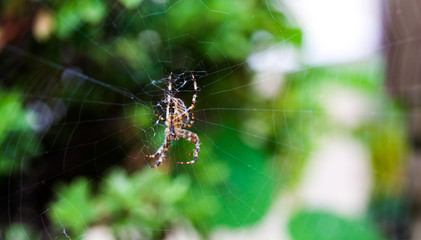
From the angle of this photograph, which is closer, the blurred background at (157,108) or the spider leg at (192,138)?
the blurred background at (157,108)

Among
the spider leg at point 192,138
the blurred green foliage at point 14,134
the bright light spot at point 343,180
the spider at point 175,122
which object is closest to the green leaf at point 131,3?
the spider at point 175,122

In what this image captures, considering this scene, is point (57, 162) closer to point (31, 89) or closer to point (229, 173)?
point (31, 89)

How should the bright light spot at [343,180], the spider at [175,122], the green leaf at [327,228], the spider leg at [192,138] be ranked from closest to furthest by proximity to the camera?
the spider leg at [192,138]
the spider at [175,122]
the green leaf at [327,228]
the bright light spot at [343,180]

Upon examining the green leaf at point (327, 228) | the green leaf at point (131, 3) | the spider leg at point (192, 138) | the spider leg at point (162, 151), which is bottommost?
the green leaf at point (327, 228)

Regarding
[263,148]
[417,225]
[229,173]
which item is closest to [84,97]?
[229,173]

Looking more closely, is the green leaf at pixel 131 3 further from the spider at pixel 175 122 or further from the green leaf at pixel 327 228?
the green leaf at pixel 327 228

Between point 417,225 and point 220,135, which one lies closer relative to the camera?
point 220,135

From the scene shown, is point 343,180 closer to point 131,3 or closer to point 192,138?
point 192,138
